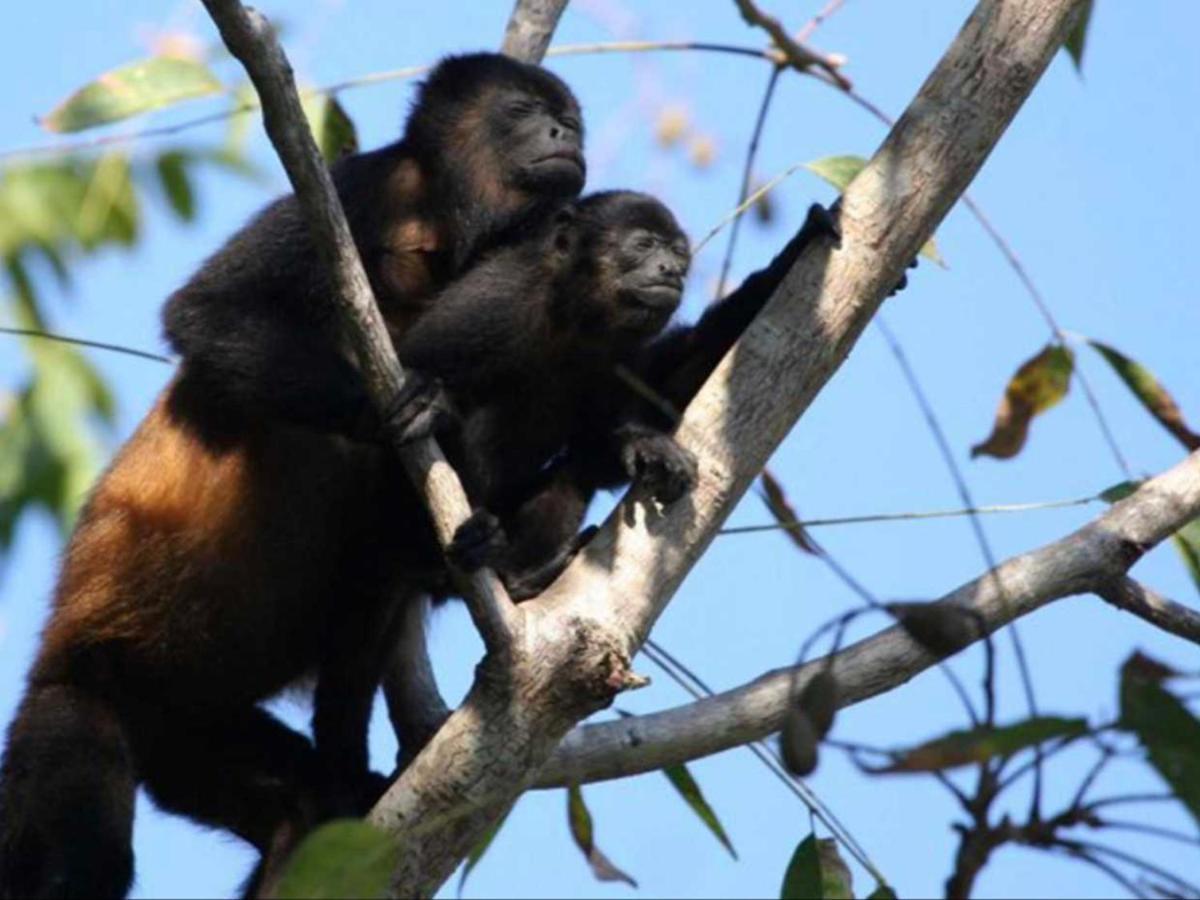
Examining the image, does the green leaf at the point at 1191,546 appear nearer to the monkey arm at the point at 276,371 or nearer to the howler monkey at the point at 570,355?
the howler monkey at the point at 570,355

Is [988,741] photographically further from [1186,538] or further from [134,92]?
[134,92]

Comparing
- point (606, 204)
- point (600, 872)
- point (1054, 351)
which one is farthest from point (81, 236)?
point (1054, 351)

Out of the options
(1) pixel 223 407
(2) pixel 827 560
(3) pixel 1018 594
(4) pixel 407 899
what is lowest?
(2) pixel 827 560

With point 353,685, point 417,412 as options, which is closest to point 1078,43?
point 417,412

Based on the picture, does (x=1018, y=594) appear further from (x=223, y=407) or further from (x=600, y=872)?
(x=223, y=407)

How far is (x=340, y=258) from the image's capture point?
3670mm

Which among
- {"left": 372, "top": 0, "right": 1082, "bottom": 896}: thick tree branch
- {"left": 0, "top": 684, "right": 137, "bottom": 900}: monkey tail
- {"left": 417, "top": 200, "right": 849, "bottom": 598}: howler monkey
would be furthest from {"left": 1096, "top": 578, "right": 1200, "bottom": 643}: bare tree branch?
{"left": 0, "top": 684, "right": 137, "bottom": 900}: monkey tail

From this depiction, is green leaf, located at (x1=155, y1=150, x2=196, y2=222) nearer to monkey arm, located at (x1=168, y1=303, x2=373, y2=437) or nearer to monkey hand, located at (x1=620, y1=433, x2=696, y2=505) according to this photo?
monkey arm, located at (x1=168, y1=303, x2=373, y2=437)

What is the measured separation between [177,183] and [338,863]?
4.36 meters

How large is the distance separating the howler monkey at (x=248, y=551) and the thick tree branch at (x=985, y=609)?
0.99 meters

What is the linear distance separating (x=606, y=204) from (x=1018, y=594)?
178cm

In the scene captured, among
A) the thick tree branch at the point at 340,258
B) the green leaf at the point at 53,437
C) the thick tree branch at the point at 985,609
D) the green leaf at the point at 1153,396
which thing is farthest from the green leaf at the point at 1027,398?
the green leaf at the point at 53,437

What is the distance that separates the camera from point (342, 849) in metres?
2.22

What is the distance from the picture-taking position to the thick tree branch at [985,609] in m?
4.08
